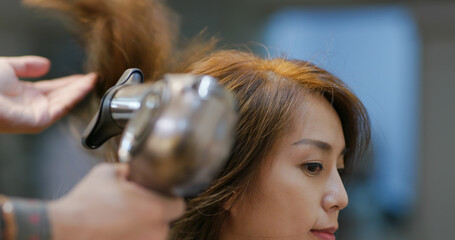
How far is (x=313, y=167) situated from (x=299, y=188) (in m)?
0.04

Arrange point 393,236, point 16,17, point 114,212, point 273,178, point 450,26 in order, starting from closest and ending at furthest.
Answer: point 114,212 < point 273,178 < point 16,17 < point 450,26 < point 393,236

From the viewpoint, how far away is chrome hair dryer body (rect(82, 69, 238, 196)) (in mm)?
407

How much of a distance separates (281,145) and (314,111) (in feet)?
0.27

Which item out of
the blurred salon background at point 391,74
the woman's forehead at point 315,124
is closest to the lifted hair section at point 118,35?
the woman's forehead at point 315,124

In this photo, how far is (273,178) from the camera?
30.8 inches

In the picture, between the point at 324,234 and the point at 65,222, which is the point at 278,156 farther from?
the point at 65,222

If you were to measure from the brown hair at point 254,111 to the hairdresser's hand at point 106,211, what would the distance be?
35 centimetres

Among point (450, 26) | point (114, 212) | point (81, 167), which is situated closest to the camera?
point (114, 212)

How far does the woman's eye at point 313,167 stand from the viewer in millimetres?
789

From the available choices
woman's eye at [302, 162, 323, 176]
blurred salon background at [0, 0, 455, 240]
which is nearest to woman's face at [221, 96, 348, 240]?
woman's eye at [302, 162, 323, 176]

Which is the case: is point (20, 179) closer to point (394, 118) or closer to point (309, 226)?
point (309, 226)

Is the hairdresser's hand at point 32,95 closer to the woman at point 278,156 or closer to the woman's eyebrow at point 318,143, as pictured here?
the woman at point 278,156

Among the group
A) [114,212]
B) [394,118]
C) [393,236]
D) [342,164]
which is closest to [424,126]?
[394,118]

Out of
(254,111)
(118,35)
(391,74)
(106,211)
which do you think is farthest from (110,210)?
(391,74)
